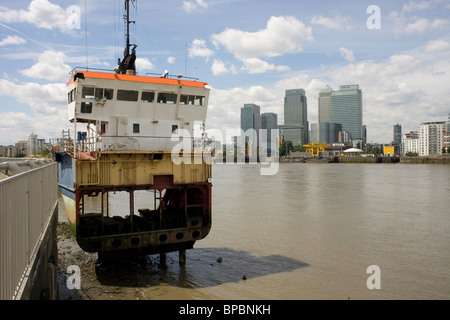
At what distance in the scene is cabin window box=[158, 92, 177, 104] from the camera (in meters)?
16.5

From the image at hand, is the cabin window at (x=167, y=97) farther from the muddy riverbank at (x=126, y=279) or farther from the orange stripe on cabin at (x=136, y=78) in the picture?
the muddy riverbank at (x=126, y=279)

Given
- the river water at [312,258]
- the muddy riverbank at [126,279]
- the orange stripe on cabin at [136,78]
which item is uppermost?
the orange stripe on cabin at [136,78]

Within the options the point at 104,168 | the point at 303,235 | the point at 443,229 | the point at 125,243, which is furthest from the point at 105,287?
the point at 443,229

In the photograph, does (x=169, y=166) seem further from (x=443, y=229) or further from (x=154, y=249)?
(x=443, y=229)

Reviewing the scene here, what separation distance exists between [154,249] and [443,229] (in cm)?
2059

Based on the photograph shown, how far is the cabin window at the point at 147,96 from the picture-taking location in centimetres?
1609

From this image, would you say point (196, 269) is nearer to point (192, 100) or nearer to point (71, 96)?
point (192, 100)

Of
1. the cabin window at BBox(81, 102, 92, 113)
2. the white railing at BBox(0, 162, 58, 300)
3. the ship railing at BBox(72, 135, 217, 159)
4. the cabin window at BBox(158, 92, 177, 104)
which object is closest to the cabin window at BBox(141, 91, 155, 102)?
the cabin window at BBox(158, 92, 177, 104)

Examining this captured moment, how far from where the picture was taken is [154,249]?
14.5 m

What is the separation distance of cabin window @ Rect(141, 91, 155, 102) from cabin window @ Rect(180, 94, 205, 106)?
132 cm

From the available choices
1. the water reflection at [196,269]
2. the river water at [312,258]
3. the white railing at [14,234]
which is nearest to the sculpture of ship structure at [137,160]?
the water reflection at [196,269]

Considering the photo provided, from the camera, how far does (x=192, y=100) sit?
1702cm

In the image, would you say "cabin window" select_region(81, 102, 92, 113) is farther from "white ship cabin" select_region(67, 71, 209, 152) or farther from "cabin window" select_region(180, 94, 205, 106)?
"cabin window" select_region(180, 94, 205, 106)
